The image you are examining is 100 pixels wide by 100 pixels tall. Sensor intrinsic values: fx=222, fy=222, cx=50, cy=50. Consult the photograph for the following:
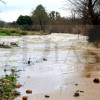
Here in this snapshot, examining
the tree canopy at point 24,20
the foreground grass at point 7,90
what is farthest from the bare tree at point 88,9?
the tree canopy at point 24,20

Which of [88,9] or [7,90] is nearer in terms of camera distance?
[7,90]

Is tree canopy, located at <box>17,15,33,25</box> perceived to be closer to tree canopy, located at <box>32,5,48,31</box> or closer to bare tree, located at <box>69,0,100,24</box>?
tree canopy, located at <box>32,5,48,31</box>

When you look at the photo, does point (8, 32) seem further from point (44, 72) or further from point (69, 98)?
point (69, 98)

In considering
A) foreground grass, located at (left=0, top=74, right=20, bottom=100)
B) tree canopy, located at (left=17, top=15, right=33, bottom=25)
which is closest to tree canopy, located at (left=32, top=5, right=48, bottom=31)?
tree canopy, located at (left=17, top=15, right=33, bottom=25)

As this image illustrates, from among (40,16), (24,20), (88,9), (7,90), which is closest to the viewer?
(7,90)

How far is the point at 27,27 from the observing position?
4972 centimetres

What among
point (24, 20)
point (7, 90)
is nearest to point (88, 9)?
point (7, 90)

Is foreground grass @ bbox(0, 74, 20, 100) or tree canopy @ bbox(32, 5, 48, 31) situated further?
tree canopy @ bbox(32, 5, 48, 31)

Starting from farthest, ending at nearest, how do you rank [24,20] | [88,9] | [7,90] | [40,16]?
[40,16], [24,20], [88,9], [7,90]

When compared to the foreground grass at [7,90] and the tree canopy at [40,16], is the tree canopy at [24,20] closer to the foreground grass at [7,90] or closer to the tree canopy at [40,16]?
the tree canopy at [40,16]

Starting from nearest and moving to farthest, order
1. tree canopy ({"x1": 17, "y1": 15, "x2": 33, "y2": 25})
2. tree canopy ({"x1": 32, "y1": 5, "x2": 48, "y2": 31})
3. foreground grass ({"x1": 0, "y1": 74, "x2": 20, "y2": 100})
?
foreground grass ({"x1": 0, "y1": 74, "x2": 20, "y2": 100}), tree canopy ({"x1": 17, "y1": 15, "x2": 33, "y2": 25}), tree canopy ({"x1": 32, "y1": 5, "x2": 48, "y2": 31})

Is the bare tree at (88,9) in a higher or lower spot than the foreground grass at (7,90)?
higher

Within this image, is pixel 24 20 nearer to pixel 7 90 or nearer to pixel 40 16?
pixel 40 16

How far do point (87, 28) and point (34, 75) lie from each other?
1408 centimetres
